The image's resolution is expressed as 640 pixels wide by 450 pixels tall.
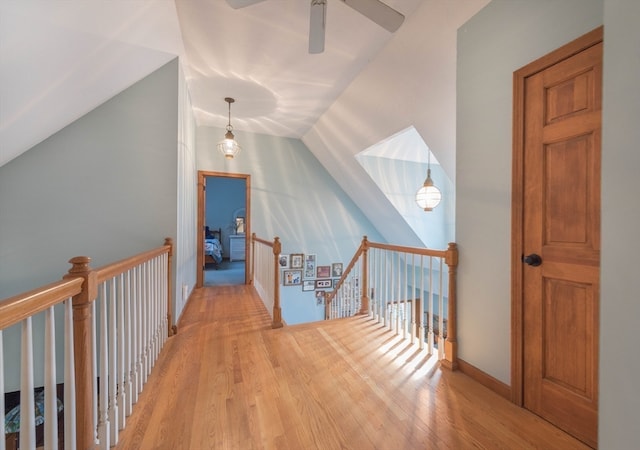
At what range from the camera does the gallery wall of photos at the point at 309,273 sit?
530 cm

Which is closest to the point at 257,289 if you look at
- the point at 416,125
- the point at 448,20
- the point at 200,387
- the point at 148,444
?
the point at 200,387

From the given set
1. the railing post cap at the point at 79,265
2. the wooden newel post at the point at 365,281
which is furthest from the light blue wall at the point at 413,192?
the railing post cap at the point at 79,265

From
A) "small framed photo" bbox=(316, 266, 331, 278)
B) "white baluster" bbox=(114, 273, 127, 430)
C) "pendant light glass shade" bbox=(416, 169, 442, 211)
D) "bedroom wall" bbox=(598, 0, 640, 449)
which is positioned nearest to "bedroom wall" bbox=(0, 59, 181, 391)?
"white baluster" bbox=(114, 273, 127, 430)

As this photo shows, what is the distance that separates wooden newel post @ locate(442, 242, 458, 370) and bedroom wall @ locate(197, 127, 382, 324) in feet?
11.9

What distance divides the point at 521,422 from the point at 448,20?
9.01ft

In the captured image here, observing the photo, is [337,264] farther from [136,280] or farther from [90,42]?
[90,42]

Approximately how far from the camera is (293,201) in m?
5.29

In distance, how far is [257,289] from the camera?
421 cm

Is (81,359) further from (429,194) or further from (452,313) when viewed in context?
(429,194)

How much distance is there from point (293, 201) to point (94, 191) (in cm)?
327

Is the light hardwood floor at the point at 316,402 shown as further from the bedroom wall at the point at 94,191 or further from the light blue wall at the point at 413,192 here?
the light blue wall at the point at 413,192

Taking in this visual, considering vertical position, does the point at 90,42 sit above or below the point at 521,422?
above

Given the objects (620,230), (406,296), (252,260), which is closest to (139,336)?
(406,296)

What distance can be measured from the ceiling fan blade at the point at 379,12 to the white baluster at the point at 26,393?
2137 millimetres
